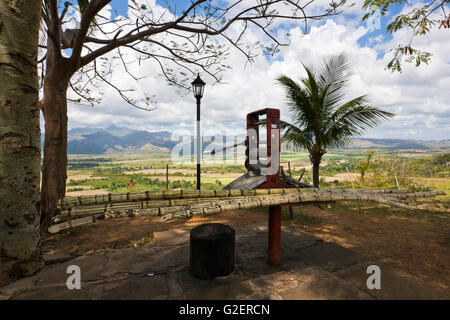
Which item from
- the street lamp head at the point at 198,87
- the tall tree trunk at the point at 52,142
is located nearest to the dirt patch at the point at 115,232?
the tall tree trunk at the point at 52,142

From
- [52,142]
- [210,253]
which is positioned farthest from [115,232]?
[210,253]

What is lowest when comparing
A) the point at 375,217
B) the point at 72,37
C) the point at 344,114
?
the point at 375,217

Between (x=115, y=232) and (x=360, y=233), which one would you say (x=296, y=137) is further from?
(x=115, y=232)

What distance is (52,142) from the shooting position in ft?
17.6

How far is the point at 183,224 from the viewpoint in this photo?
7.07 metres

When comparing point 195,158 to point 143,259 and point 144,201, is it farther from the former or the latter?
point 144,201

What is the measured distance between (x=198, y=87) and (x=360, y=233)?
6.43 metres

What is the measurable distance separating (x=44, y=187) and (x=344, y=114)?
9.53 meters

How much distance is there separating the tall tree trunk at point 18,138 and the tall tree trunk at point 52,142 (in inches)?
88.6

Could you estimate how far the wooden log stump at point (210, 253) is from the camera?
333 cm

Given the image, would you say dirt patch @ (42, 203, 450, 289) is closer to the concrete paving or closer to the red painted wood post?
the concrete paving

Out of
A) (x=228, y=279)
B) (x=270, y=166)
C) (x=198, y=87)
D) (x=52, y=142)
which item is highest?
(x=198, y=87)
